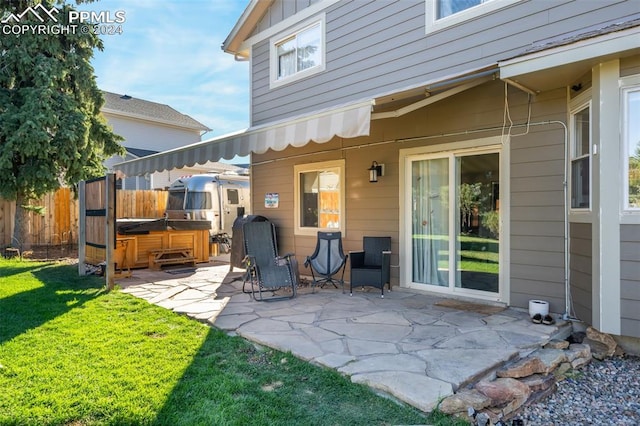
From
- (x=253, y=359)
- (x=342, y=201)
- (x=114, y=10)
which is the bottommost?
(x=253, y=359)

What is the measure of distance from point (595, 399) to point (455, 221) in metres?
3.44

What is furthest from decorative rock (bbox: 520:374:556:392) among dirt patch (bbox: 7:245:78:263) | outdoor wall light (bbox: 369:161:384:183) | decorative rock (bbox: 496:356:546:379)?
dirt patch (bbox: 7:245:78:263)

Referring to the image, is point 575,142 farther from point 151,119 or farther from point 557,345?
point 151,119

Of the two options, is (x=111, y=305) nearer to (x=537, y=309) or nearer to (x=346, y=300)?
(x=346, y=300)

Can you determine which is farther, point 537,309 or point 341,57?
point 341,57

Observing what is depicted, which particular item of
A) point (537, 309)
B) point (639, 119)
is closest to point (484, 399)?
point (537, 309)

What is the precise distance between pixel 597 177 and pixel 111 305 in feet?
22.5

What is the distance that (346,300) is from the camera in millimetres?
6777

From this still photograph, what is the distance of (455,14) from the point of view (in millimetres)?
6457

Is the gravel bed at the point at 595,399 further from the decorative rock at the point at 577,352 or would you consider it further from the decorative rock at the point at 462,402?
the decorative rock at the point at 462,402

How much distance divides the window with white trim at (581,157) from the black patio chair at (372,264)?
9.91ft

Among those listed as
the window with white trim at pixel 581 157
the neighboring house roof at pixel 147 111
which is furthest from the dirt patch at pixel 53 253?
the window with white trim at pixel 581 157

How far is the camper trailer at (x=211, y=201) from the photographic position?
47.4 ft

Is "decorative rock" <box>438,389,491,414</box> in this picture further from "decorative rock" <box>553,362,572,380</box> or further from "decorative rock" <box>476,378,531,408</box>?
"decorative rock" <box>553,362,572,380</box>
